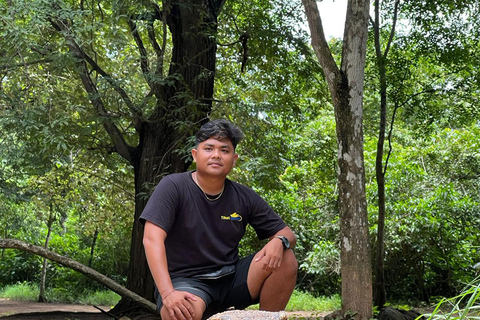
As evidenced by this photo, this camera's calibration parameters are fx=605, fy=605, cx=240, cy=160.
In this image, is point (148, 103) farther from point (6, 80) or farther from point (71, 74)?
point (6, 80)

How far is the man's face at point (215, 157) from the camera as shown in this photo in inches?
131

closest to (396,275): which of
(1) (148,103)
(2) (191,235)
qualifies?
(1) (148,103)

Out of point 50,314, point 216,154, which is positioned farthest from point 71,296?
point 216,154

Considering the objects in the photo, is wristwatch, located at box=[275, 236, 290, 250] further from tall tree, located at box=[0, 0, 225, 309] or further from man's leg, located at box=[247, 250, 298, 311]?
tall tree, located at box=[0, 0, 225, 309]

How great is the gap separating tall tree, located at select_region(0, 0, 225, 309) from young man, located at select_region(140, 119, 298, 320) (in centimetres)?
407

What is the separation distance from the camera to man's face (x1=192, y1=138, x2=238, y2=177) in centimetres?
332

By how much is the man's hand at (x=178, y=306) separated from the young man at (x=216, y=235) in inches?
6.0

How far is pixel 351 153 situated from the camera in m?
5.94

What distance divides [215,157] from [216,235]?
0.43m

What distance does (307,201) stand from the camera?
526 inches

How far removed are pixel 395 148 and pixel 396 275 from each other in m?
3.64

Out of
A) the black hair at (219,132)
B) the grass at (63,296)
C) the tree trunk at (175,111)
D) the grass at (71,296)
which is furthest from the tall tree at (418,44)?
the grass at (63,296)

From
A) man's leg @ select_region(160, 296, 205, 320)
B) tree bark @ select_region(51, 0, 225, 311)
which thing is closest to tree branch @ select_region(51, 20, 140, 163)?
tree bark @ select_region(51, 0, 225, 311)

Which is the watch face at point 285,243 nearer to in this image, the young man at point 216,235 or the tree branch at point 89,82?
the young man at point 216,235
